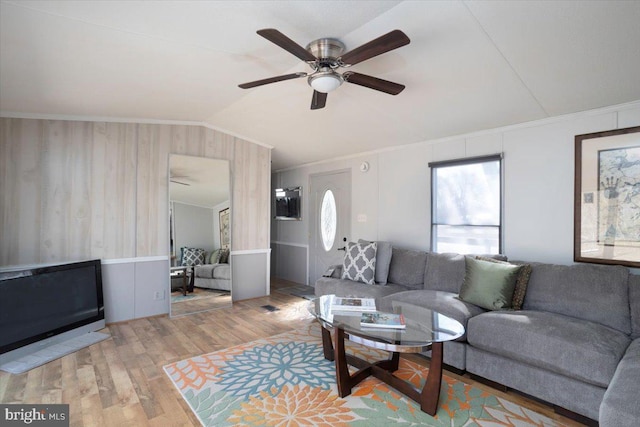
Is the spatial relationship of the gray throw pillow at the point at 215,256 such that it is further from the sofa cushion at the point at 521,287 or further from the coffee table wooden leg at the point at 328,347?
the sofa cushion at the point at 521,287

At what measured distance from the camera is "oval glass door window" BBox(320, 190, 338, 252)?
209 inches

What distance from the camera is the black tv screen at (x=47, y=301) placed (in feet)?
9.12

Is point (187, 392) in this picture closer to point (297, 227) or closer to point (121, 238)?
Answer: point (121, 238)

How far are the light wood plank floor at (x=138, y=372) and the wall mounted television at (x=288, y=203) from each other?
7.49 feet

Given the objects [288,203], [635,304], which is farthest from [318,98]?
[288,203]

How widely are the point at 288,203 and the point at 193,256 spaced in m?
2.36

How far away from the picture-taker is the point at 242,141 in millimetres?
4832

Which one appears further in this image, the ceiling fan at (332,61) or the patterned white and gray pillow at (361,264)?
the patterned white and gray pillow at (361,264)

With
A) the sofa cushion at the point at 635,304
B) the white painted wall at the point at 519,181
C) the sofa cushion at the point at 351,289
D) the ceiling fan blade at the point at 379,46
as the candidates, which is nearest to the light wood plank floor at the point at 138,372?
the sofa cushion at the point at 351,289

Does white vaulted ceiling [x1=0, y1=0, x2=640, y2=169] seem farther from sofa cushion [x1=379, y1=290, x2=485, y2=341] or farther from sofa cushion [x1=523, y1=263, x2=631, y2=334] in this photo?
sofa cushion [x1=379, y1=290, x2=485, y2=341]

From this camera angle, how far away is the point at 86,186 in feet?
12.1

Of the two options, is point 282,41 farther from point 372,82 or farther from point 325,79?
point 372,82

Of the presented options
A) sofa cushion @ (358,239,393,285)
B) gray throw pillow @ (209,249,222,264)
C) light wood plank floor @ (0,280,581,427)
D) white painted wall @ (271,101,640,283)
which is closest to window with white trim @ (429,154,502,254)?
white painted wall @ (271,101,640,283)

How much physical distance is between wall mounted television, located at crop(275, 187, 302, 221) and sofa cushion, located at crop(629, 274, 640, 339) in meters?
4.50
